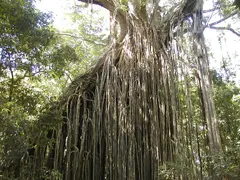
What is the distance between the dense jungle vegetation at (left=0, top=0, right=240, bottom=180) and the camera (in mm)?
3447

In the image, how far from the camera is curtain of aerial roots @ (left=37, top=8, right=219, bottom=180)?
13.3ft

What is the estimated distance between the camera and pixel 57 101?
4.64 meters

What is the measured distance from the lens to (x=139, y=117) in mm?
4523

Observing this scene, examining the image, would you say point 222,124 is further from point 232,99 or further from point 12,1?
point 12,1

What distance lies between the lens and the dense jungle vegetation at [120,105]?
3447 mm

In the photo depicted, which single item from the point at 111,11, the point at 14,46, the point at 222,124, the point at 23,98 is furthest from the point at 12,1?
the point at 222,124

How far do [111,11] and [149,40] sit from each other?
55.7 inches

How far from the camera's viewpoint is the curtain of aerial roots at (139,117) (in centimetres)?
405

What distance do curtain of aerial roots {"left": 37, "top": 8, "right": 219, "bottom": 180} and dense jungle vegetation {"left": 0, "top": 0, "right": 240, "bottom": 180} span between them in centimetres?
2

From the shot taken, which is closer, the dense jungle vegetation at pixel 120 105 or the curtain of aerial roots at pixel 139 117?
the dense jungle vegetation at pixel 120 105

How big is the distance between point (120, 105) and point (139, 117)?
1.16 ft

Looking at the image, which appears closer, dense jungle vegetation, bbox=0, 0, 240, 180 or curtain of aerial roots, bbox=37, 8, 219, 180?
dense jungle vegetation, bbox=0, 0, 240, 180

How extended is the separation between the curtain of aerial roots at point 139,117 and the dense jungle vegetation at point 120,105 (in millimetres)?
16

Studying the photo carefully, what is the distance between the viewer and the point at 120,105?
14.6 ft
